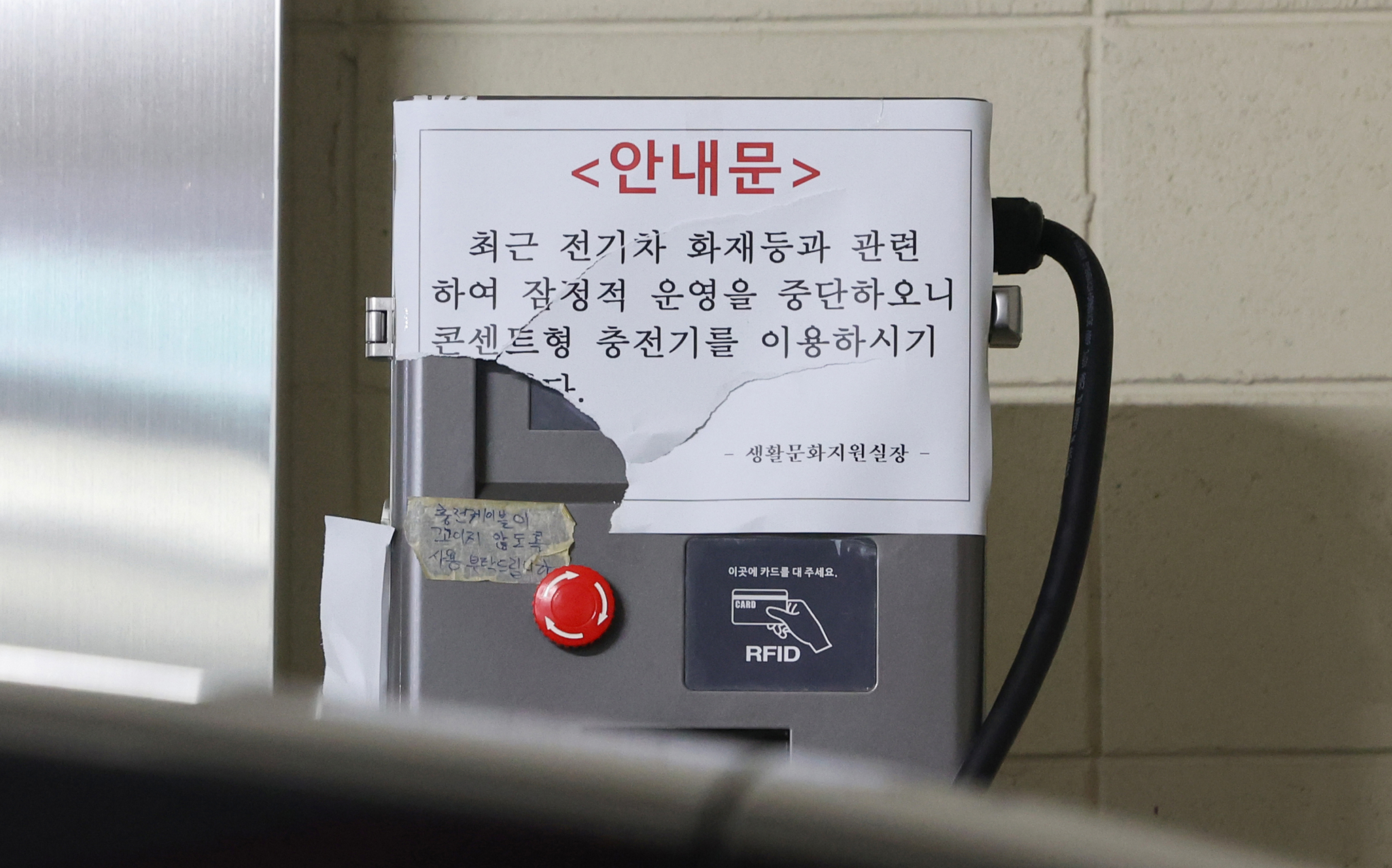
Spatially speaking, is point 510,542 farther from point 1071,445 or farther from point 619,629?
point 1071,445

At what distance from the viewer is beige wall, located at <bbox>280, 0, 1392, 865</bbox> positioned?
1.08 meters

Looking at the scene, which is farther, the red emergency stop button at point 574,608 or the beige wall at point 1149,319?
the beige wall at point 1149,319

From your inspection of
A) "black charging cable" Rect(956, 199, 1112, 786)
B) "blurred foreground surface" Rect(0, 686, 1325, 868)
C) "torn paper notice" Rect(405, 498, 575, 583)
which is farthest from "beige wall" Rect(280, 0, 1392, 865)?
"blurred foreground surface" Rect(0, 686, 1325, 868)

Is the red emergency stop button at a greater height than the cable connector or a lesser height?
lesser

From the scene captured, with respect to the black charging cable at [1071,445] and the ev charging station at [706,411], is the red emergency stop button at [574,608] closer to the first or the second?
the ev charging station at [706,411]

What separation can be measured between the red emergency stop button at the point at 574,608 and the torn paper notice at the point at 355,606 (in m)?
0.11

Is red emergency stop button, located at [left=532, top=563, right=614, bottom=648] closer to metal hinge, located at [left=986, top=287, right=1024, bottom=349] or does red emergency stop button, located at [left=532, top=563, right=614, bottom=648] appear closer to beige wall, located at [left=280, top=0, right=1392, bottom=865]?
metal hinge, located at [left=986, top=287, right=1024, bottom=349]

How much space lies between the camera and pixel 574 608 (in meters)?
0.66

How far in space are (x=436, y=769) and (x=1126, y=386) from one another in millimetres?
1059

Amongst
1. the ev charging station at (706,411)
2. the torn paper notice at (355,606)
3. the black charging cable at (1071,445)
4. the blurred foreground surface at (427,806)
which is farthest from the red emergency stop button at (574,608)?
the blurred foreground surface at (427,806)

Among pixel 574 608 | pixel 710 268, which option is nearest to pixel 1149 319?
pixel 710 268

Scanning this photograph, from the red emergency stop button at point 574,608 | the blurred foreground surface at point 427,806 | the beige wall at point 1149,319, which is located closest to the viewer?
the blurred foreground surface at point 427,806

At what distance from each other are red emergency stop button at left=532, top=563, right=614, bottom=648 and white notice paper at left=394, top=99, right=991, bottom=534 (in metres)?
0.06

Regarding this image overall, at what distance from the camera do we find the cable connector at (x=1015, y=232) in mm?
732
